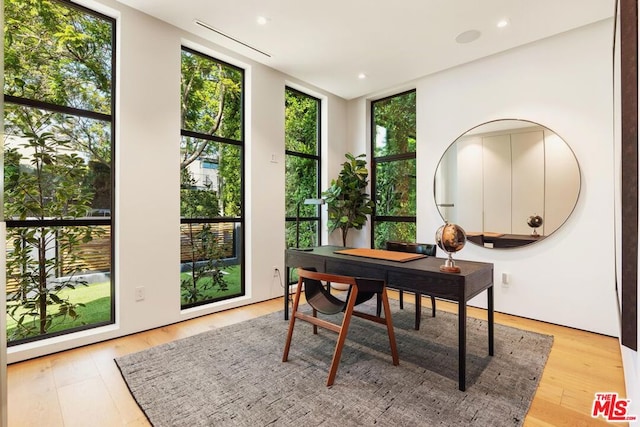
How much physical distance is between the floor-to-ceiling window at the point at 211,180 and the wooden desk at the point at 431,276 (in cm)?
124

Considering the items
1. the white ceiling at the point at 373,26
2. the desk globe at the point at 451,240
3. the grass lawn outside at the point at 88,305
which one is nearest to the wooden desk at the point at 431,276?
the desk globe at the point at 451,240

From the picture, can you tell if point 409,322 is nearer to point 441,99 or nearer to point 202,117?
point 441,99

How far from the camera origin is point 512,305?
337cm

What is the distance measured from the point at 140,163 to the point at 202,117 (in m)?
0.90

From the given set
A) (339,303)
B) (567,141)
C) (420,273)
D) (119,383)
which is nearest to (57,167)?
(119,383)

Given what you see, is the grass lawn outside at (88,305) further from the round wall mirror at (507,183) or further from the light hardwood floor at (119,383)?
the round wall mirror at (507,183)

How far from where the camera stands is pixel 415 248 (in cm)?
315

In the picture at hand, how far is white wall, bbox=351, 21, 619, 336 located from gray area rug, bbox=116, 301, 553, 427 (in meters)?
0.59

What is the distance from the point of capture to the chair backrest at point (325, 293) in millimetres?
2099

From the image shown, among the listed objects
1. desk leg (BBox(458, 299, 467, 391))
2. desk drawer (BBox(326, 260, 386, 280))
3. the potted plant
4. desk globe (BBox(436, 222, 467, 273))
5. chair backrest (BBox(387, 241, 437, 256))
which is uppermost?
the potted plant

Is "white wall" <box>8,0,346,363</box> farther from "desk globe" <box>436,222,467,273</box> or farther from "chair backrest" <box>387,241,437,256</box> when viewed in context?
"desk globe" <box>436,222,467,273</box>

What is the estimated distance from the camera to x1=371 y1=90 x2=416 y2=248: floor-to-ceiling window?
4.36m

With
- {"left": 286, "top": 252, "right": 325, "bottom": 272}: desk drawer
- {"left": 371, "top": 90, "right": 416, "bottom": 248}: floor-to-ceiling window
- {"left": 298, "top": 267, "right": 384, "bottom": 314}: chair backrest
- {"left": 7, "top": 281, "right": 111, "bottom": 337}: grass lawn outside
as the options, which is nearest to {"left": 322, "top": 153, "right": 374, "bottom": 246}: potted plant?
{"left": 371, "top": 90, "right": 416, "bottom": 248}: floor-to-ceiling window

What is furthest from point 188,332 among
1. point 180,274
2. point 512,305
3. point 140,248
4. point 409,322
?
point 512,305
